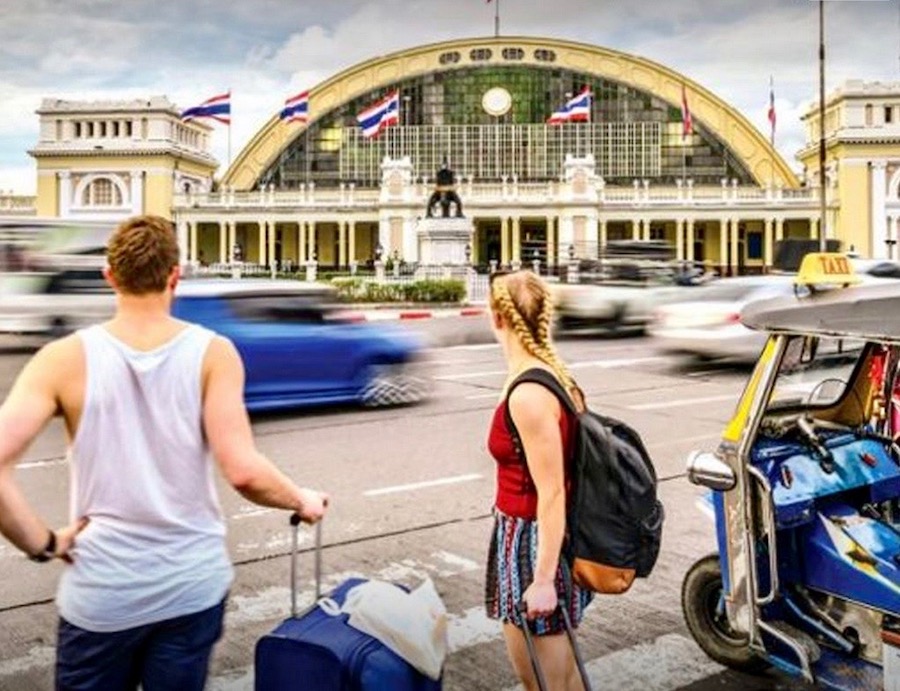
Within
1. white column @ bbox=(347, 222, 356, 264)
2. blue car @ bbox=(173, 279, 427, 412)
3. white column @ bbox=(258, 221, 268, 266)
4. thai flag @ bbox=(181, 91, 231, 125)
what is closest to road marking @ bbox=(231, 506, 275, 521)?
blue car @ bbox=(173, 279, 427, 412)

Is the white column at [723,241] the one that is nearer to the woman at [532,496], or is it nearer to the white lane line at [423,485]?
the white lane line at [423,485]

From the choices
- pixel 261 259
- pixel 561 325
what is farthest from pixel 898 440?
pixel 261 259

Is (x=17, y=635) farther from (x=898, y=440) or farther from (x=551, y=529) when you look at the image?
(x=898, y=440)

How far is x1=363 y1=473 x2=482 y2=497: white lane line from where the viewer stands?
863 centimetres

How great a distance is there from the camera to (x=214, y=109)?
62500mm

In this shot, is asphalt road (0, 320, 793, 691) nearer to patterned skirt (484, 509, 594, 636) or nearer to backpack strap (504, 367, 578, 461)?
patterned skirt (484, 509, 594, 636)

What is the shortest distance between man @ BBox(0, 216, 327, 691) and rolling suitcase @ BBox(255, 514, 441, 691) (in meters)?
0.25

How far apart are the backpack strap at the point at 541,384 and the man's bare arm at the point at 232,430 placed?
33.6 inches

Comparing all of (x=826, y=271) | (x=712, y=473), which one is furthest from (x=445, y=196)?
(x=712, y=473)

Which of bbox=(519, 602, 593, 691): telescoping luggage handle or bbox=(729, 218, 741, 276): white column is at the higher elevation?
bbox=(729, 218, 741, 276): white column

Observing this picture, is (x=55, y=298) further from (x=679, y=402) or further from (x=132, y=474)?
(x=132, y=474)

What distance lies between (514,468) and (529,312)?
1.83 feet

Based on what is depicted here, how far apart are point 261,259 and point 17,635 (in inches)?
3223

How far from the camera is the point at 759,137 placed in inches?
3501
